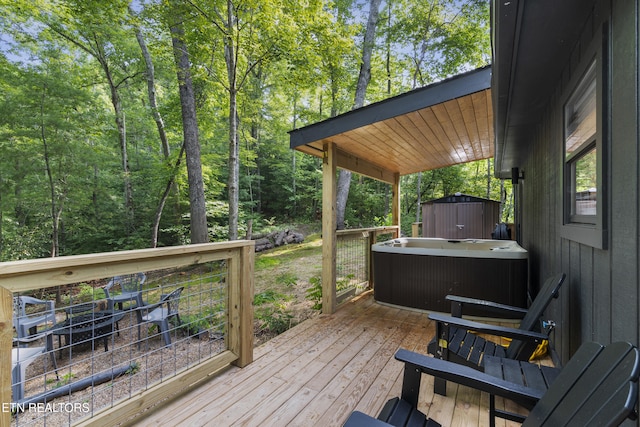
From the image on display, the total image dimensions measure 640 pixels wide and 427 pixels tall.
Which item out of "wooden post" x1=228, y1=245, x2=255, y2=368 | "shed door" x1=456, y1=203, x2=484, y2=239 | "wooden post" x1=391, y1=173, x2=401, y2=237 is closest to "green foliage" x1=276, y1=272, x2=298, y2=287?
"wooden post" x1=391, y1=173, x2=401, y2=237

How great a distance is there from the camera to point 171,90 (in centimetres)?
1155

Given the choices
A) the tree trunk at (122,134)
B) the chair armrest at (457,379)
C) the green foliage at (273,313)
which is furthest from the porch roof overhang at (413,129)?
→ the tree trunk at (122,134)

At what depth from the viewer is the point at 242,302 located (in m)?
2.43

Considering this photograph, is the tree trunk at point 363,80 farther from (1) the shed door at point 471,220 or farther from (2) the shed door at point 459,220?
(1) the shed door at point 471,220

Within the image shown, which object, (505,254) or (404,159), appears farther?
(404,159)

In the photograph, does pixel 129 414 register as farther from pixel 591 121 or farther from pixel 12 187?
pixel 12 187

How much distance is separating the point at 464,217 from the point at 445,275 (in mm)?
5862

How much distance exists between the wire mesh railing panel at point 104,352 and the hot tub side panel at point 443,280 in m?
2.21

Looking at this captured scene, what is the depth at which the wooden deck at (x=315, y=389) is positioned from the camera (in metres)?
1.84

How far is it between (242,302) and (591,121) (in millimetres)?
2563

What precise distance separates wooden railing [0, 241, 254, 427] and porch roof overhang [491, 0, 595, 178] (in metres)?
2.16

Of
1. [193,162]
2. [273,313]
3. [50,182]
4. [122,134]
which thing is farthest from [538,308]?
[122,134]

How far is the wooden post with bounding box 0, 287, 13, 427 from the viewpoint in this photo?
1.23m

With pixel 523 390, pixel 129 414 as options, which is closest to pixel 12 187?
pixel 129 414
